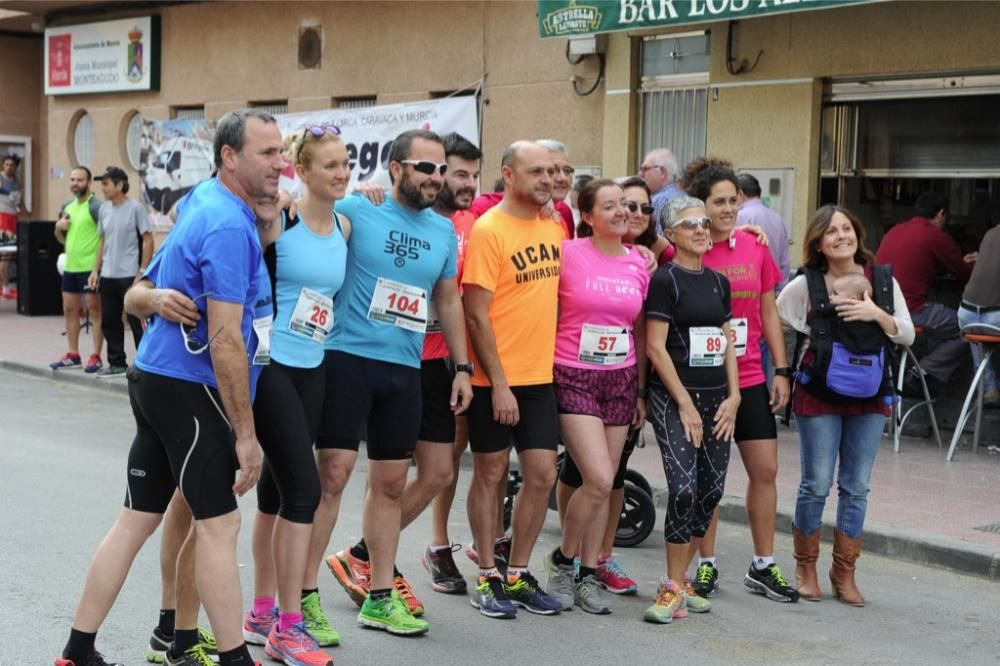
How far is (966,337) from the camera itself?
9.99m

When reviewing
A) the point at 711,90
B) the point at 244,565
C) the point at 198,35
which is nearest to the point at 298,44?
the point at 198,35

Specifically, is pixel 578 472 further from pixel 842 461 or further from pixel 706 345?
pixel 842 461

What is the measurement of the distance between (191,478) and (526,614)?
208cm

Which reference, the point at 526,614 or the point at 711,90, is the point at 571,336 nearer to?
the point at 526,614

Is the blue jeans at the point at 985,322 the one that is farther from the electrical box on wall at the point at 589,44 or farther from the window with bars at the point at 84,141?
the window with bars at the point at 84,141

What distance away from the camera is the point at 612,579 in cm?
655

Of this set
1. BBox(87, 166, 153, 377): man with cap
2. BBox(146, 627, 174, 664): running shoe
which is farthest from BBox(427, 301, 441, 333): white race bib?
BBox(87, 166, 153, 377): man with cap

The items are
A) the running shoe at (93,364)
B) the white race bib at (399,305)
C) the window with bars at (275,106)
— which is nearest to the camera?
the white race bib at (399,305)

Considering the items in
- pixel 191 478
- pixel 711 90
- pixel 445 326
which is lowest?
pixel 191 478

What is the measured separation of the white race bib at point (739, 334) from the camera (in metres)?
6.35

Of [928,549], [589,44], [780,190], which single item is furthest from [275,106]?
[928,549]

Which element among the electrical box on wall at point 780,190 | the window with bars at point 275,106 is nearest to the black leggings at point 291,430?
the electrical box on wall at point 780,190

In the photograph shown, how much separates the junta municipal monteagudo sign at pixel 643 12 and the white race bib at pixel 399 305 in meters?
5.51

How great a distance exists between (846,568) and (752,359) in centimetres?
107
